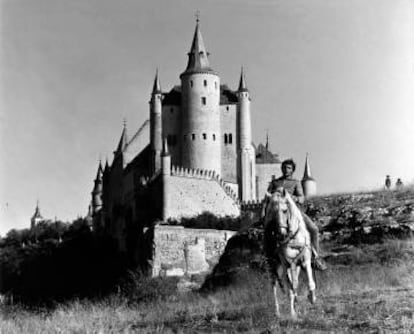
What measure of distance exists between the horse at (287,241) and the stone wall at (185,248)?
38.9 metres

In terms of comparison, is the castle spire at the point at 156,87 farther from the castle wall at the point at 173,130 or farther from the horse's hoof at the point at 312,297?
the horse's hoof at the point at 312,297

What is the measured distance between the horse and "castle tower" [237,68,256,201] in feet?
222

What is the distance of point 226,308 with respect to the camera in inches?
647

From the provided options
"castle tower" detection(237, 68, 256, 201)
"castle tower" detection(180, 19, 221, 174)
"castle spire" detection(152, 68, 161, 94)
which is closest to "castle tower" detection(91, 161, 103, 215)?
"castle spire" detection(152, 68, 161, 94)

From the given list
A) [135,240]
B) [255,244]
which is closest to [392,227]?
[255,244]

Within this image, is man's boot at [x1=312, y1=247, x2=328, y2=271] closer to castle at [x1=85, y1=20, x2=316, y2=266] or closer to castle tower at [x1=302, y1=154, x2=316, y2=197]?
castle at [x1=85, y1=20, x2=316, y2=266]

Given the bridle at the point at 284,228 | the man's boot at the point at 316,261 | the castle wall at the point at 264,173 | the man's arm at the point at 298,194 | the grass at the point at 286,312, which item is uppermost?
the castle wall at the point at 264,173

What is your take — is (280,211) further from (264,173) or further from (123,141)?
(123,141)

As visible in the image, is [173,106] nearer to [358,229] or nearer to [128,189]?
[128,189]

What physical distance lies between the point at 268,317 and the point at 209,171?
216ft

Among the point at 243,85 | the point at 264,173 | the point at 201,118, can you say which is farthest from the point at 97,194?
the point at 201,118

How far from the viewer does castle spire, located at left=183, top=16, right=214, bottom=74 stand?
85438mm

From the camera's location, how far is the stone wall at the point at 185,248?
181 ft

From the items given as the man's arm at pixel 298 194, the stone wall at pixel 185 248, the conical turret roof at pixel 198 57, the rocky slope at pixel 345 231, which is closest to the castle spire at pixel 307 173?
the conical turret roof at pixel 198 57
